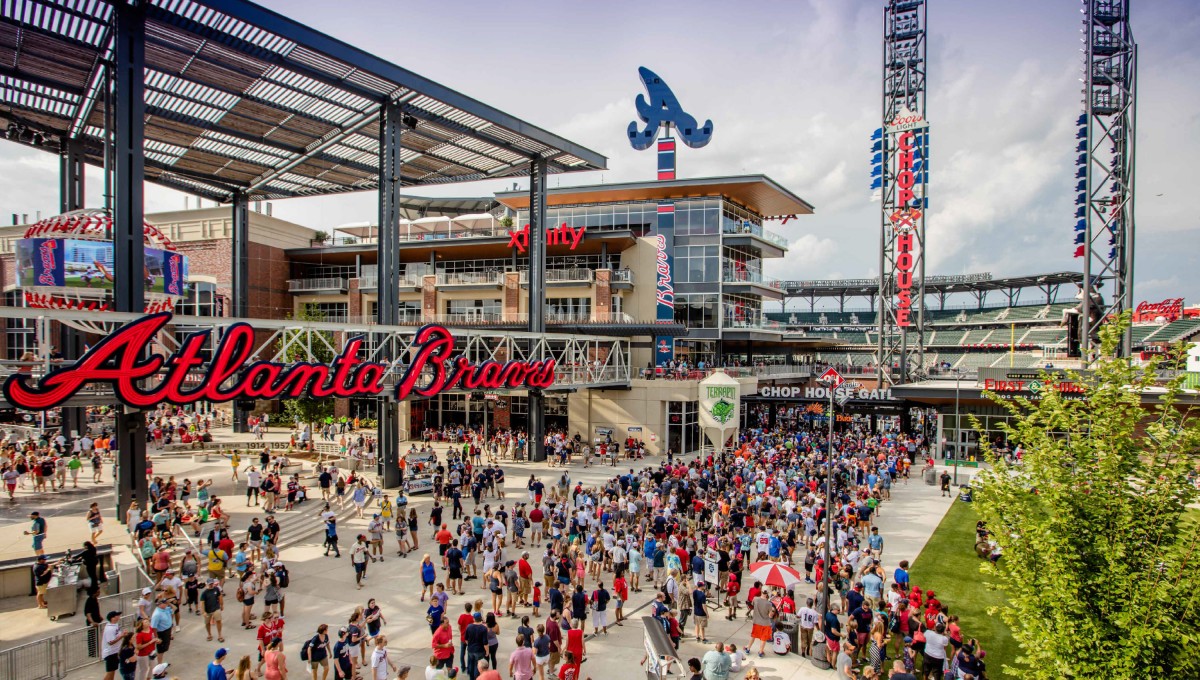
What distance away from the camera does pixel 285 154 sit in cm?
3628

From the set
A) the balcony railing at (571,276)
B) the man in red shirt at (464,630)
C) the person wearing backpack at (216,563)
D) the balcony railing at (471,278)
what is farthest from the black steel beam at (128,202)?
the balcony railing at (471,278)

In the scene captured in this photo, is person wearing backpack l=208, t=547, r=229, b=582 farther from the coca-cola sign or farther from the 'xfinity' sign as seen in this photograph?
the coca-cola sign

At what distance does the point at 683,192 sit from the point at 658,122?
20.5 ft

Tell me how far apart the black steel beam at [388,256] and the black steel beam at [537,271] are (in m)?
9.07

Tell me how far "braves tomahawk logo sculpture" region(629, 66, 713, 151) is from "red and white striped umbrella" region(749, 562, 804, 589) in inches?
1587

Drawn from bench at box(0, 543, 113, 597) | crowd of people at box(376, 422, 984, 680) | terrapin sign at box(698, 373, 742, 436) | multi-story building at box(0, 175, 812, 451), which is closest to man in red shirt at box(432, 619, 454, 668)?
crowd of people at box(376, 422, 984, 680)

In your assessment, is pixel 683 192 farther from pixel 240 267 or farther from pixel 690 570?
pixel 690 570

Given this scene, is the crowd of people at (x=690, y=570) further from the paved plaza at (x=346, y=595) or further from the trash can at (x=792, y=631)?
the paved plaza at (x=346, y=595)

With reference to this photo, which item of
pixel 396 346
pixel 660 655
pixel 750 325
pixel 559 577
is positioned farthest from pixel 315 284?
pixel 660 655

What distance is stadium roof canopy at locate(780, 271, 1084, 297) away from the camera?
93.9 meters

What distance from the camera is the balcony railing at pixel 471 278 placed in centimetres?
4863

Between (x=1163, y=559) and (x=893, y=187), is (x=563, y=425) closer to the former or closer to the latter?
(x=893, y=187)

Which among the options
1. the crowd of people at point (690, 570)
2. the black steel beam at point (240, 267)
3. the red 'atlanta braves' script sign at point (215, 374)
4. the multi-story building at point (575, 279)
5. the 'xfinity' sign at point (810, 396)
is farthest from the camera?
the 'xfinity' sign at point (810, 396)

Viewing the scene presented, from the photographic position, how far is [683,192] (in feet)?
160
